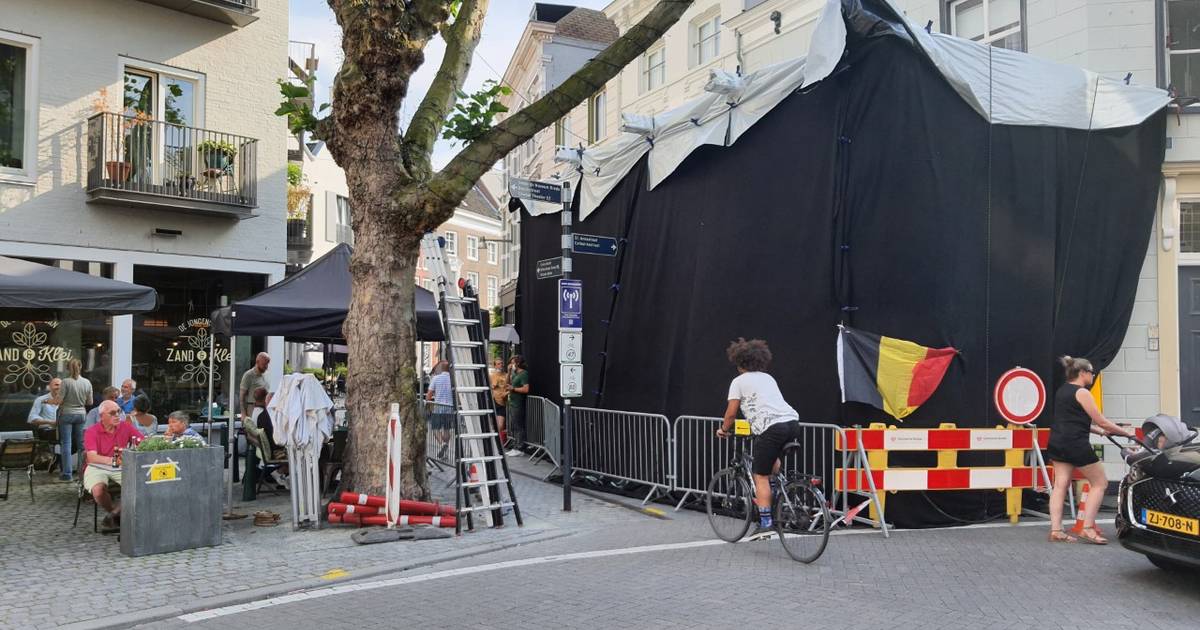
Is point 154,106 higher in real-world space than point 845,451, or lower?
higher

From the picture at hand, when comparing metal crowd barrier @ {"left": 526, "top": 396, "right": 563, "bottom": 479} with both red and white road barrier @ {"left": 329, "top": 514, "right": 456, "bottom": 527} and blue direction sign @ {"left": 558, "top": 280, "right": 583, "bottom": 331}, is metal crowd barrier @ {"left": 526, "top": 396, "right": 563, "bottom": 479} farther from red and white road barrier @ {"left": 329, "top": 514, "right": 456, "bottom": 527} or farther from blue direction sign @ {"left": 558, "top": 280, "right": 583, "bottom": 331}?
red and white road barrier @ {"left": 329, "top": 514, "right": 456, "bottom": 527}

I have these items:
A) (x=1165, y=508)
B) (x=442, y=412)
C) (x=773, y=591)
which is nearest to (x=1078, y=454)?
(x=1165, y=508)

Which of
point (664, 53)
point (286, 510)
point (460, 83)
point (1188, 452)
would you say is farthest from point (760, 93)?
point (664, 53)

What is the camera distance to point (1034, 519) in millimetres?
9672

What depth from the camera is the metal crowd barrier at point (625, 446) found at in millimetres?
10664

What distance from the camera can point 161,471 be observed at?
7.91 metres

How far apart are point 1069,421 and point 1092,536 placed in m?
1.03

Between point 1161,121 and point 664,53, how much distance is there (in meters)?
17.1

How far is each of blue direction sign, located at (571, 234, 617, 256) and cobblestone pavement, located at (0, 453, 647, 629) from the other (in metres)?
3.03

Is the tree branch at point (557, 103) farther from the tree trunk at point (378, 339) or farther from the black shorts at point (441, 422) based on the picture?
the black shorts at point (441, 422)

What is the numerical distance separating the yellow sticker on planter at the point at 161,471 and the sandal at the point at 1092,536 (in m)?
8.10

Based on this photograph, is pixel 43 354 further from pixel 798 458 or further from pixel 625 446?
pixel 798 458

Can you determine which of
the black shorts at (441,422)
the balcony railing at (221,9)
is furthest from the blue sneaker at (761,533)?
the balcony railing at (221,9)

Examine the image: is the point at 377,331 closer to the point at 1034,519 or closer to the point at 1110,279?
the point at 1034,519
